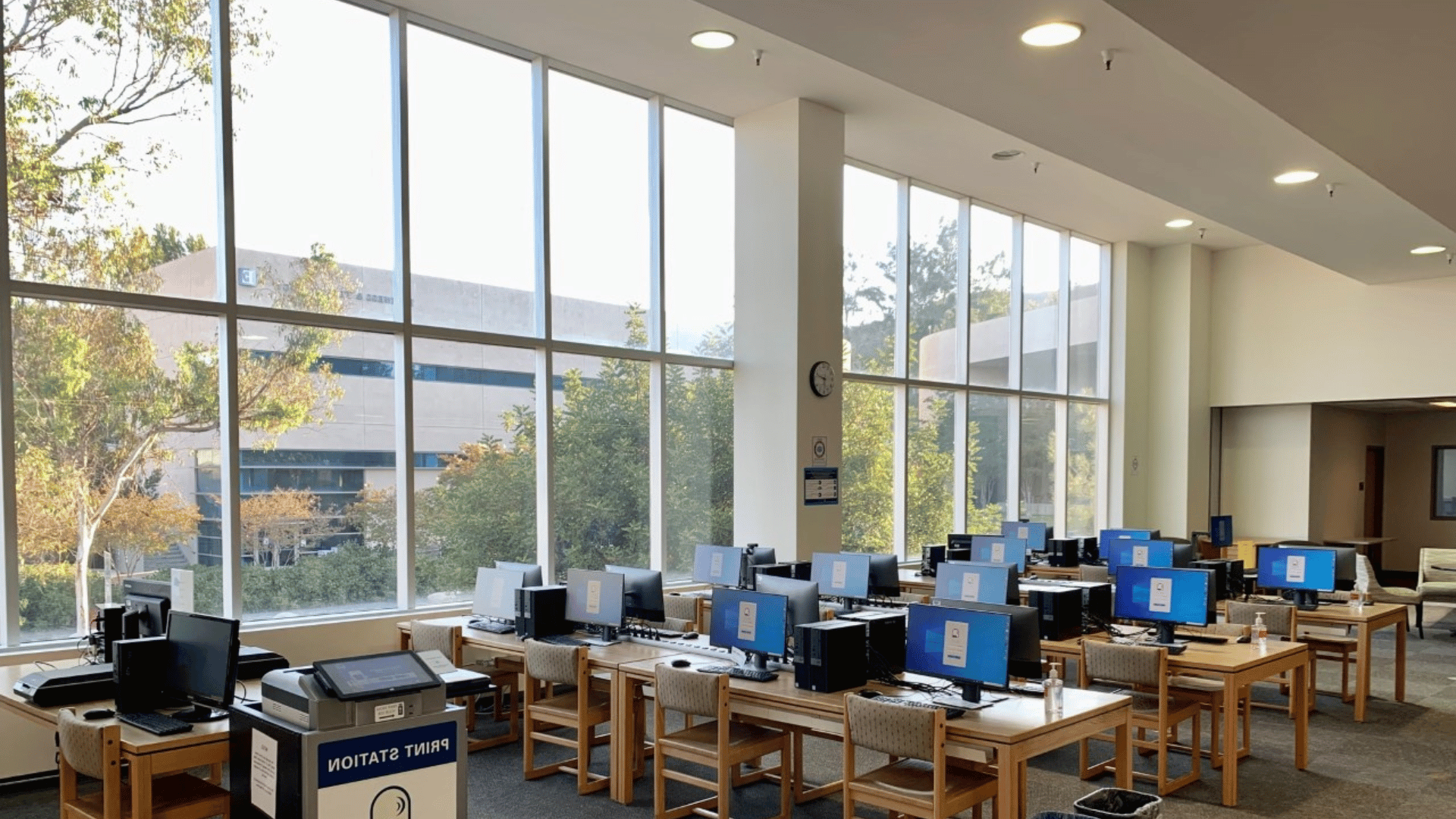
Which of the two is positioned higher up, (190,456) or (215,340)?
(215,340)

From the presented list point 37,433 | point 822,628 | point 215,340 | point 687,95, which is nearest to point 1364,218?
point 687,95

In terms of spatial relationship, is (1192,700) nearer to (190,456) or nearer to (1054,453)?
(190,456)

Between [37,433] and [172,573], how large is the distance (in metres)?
1.23

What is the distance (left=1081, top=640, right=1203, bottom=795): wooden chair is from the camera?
532 centimetres

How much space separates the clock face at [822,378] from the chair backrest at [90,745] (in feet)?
18.4

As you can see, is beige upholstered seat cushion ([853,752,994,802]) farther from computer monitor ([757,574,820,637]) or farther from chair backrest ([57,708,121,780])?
chair backrest ([57,708,121,780])

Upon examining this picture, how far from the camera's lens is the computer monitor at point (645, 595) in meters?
6.21

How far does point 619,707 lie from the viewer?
205 inches

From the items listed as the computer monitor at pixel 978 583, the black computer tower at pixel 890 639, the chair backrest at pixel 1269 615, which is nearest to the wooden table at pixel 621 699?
the black computer tower at pixel 890 639

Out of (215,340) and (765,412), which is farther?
(765,412)

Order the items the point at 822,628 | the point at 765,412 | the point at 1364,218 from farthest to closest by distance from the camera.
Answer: the point at 765,412
the point at 1364,218
the point at 822,628

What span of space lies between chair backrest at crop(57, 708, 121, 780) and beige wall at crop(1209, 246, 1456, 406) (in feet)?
42.2

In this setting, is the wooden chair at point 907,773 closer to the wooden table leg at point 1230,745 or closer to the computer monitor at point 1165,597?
the wooden table leg at point 1230,745

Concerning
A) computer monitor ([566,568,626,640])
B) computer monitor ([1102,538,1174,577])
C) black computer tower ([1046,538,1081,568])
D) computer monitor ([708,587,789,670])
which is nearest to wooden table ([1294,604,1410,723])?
computer monitor ([1102,538,1174,577])
